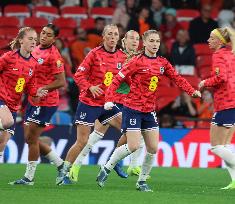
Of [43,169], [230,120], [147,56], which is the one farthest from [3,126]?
[43,169]

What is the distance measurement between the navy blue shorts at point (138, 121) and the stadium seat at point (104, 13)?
10.5 m

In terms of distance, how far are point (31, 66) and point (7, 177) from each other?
7.48ft

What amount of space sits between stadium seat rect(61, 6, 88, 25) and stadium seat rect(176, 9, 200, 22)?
2310 mm

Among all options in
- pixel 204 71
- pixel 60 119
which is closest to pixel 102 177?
pixel 60 119

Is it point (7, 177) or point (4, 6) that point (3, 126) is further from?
point (4, 6)

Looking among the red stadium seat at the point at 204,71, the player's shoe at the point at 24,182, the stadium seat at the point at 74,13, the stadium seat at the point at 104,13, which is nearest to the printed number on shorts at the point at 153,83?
the player's shoe at the point at 24,182

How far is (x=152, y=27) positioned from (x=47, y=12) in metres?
2.56

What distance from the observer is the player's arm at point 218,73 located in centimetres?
1246

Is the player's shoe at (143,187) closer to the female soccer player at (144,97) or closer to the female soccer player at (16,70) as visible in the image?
the female soccer player at (144,97)

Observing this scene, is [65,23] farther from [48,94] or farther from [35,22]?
[48,94]

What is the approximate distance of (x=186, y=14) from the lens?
74.9 feet

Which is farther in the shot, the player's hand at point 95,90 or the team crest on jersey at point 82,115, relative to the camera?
the team crest on jersey at point 82,115

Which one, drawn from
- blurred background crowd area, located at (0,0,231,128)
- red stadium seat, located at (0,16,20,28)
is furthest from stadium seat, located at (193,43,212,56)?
red stadium seat, located at (0,16,20,28)

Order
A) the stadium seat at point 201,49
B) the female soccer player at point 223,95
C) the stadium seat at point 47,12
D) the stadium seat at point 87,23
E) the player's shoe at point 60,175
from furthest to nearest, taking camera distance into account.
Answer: the stadium seat at point 47,12 → the stadium seat at point 87,23 → the stadium seat at point 201,49 → the player's shoe at point 60,175 → the female soccer player at point 223,95
